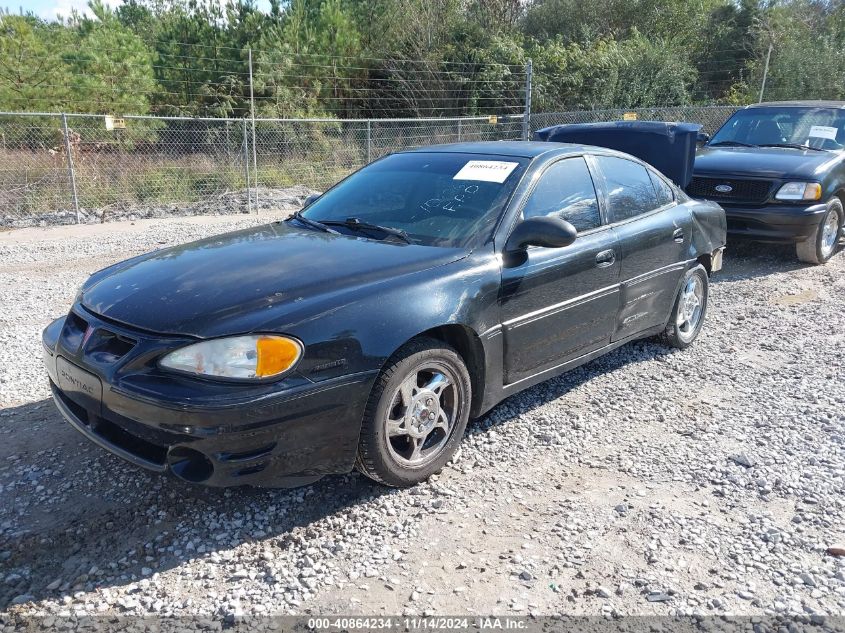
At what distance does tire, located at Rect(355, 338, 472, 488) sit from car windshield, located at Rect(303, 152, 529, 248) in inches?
27.9

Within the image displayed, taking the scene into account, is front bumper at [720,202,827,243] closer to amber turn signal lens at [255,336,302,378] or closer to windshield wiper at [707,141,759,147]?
windshield wiper at [707,141,759,147]

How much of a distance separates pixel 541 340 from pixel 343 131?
12877 millimetres

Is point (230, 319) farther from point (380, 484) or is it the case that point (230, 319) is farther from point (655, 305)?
point (655, 305)

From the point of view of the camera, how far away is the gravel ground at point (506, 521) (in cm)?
265

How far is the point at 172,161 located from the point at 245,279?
36.8 ft

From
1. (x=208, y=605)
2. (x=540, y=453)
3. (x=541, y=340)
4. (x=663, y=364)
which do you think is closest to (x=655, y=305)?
(x=663, y=364)

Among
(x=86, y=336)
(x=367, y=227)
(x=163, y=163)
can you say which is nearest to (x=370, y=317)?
(x=367, y=227)

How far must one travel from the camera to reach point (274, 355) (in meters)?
2.82

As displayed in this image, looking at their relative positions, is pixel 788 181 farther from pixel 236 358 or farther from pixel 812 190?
pixel 236 358

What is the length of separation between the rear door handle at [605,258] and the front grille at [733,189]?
4.63m

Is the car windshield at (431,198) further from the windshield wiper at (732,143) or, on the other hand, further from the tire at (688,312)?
the windshield wiper at (732,143)

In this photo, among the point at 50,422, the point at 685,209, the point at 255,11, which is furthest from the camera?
the point at 255,11

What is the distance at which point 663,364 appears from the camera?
17.0ft

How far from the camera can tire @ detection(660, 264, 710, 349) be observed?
17.3 ft
